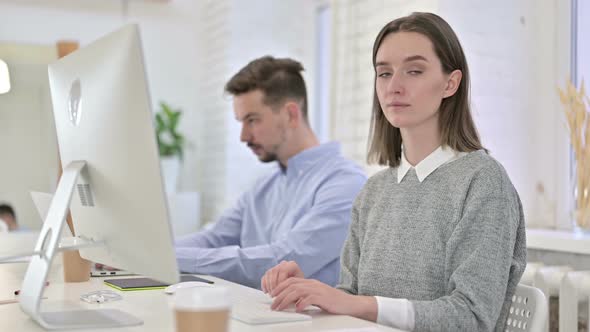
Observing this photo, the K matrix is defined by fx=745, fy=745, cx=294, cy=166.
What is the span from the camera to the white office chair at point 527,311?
53.4 inches

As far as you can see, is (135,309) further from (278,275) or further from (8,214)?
(8,214)

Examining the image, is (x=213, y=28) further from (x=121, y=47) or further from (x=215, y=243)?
(x=121, y=47)

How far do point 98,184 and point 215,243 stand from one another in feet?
4.50

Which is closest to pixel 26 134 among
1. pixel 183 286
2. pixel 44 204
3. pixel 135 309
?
pixel 44 204

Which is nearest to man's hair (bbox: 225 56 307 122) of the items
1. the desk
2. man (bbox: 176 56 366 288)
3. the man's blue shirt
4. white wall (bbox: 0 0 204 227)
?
man (bbox: 176 56 366 288)

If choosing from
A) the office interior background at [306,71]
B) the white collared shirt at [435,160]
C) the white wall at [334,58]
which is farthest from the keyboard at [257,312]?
the white wall at [334,58]

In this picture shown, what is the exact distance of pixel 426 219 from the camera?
56.8 inches

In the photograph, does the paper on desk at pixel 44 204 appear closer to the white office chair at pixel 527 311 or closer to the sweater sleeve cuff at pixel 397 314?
the sweater sleeve cuff at pixel 397 314

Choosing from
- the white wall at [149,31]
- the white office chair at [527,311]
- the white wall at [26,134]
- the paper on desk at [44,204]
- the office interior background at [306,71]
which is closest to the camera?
the white office chair at [527,311]

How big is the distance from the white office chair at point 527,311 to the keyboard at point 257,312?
1.25ft

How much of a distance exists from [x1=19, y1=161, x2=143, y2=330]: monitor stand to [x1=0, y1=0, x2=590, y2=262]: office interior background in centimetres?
64

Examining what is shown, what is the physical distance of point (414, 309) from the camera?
1304 mm

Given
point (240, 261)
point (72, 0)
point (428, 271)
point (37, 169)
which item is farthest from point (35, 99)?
point (428, 271)

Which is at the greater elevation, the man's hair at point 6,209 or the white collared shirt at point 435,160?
the white collared shirt at point 435,160
